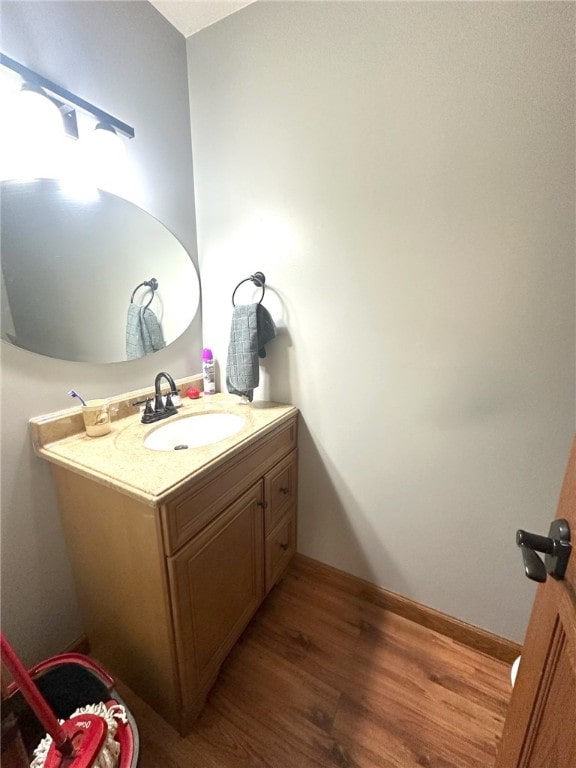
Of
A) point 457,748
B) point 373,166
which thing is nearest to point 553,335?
point 373,166


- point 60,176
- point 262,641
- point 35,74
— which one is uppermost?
point 35,74

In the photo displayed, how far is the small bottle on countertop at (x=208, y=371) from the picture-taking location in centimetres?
149

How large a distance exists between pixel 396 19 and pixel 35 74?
1070 mm

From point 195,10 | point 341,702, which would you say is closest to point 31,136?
point 195,10

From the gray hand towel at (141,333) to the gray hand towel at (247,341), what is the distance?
32 centimetres

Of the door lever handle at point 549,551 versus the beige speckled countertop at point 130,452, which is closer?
the door lever handle at point 549,551

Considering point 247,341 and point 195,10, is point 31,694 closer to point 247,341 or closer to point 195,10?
point 247,341

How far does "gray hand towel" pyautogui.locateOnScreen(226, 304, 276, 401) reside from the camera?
1.24 m

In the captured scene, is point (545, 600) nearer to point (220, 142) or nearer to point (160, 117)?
point (220, 142)

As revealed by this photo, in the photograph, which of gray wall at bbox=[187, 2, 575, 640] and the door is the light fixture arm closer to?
gray wall at bbox=[187, 2, 575, 640]

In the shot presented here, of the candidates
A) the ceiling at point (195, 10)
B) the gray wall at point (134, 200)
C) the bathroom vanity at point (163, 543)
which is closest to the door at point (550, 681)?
the bathroom vanity at point (163, 543)

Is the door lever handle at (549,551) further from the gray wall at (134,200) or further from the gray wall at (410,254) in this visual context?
the gray wall at (134,200)

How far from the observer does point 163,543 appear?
782 mm

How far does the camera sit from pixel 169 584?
0.81m
